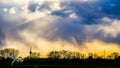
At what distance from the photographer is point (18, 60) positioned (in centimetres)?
17512

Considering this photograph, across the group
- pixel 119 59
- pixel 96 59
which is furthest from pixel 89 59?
pixel 119 59

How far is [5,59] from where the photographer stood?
649 ft

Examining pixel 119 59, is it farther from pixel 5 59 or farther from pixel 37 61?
pixel 5 59

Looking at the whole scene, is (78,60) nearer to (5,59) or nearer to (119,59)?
(119,59)

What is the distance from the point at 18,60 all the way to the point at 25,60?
1263 centimetres

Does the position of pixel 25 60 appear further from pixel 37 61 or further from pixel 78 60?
pixel 78 60

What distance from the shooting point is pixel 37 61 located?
18450 centimetres

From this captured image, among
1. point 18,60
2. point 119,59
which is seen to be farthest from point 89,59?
point 18,60

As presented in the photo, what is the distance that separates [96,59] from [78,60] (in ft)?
37.9

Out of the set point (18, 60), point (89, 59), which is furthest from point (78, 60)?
point (18, 60)

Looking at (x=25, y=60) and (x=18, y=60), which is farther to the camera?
(x=25, y=60)

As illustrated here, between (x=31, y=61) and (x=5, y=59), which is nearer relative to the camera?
(x=31, y=61)

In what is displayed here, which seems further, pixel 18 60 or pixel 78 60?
pixel 78 60

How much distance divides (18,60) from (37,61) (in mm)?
13098
